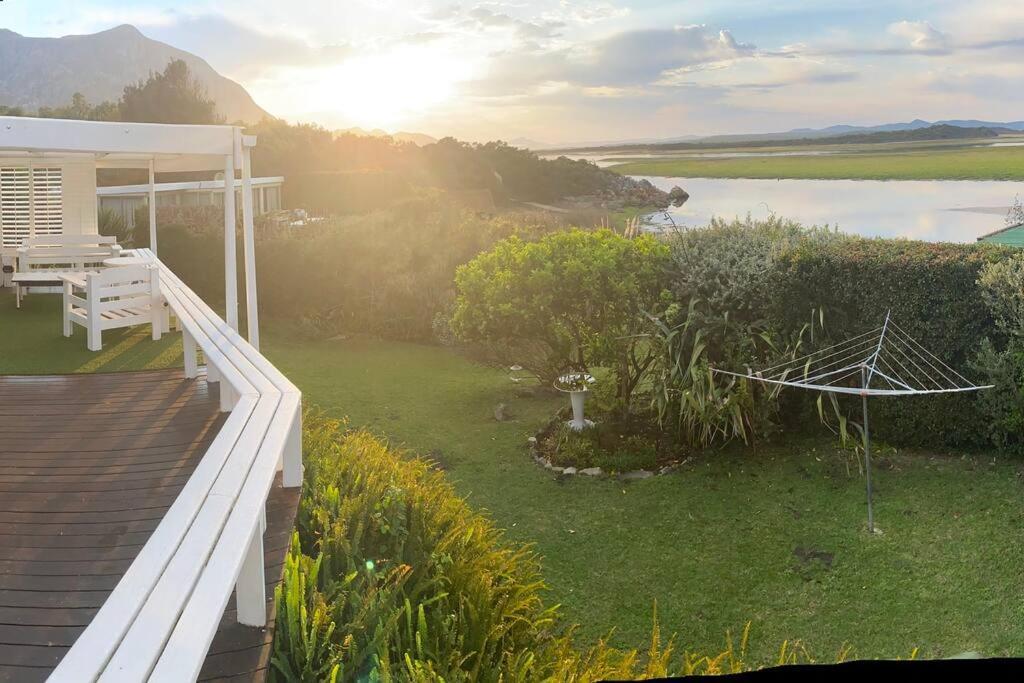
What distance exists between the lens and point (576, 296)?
20.7 ft

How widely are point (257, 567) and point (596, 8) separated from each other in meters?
3.40

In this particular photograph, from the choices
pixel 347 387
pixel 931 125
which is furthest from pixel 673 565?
pixel 347 387

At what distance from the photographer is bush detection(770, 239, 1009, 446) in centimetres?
502

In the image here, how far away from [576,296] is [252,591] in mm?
4262

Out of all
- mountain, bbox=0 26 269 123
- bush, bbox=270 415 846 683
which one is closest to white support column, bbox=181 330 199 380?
bush, bbox=270 415 846 683

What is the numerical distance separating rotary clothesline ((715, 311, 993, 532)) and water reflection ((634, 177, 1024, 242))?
1.90 ft

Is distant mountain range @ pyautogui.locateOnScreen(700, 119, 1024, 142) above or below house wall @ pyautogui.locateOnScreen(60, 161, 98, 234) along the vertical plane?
above

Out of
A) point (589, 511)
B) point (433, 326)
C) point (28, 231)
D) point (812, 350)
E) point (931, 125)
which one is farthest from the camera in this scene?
point (433, 326)

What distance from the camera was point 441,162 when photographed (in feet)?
32.4

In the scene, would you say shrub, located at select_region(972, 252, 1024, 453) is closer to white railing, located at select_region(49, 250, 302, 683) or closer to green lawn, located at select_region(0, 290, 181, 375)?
white railing, located at select_region(49, 250, 302, 683)

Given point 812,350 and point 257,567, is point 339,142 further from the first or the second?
point 257,567

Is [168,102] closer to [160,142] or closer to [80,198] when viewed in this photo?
[80,198]

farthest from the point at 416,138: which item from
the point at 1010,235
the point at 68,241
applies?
the point at 1010,235

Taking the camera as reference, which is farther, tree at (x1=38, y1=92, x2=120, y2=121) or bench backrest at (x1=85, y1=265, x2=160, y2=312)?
tree at (x1=38, y1=92, x2=120, y2=121)
